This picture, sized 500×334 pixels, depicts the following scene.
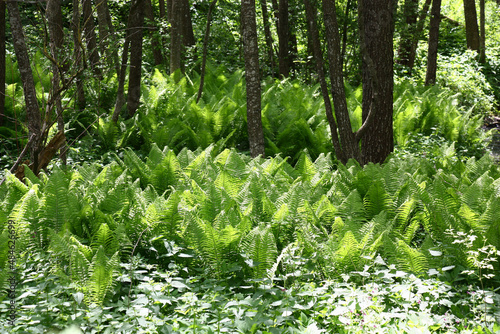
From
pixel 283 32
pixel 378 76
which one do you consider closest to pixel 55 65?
pixel 378 76

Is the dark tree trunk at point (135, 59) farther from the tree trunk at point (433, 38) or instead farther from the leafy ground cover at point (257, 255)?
the tree trunk at point (433, 38)

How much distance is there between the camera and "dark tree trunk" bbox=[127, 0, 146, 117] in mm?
7449

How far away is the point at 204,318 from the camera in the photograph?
2.72 m

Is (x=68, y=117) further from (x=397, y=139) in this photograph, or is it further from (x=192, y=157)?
(x=397, y=139)

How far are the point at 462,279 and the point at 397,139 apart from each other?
16.1 ft

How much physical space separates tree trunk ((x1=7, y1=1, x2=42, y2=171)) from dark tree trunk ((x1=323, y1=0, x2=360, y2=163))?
3209mm

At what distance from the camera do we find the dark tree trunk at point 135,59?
745 centimetres

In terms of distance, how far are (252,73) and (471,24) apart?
12699 millimetres

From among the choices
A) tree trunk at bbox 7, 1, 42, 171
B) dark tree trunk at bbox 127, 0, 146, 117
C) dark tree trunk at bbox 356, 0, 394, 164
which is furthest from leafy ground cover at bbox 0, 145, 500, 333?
dark tree trunk at bbox 127, 0, 146, 117

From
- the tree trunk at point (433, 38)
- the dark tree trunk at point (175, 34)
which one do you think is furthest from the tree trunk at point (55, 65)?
the tree trunk at point (433, 38)

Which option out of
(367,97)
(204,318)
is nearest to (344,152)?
(367,97)

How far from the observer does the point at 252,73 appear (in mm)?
5848

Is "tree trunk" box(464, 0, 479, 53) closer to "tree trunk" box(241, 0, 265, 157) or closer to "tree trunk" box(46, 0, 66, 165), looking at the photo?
"tree trunk" box(241, 0, 265, 157)

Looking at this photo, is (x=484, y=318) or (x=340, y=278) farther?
(x=340, y=278)
